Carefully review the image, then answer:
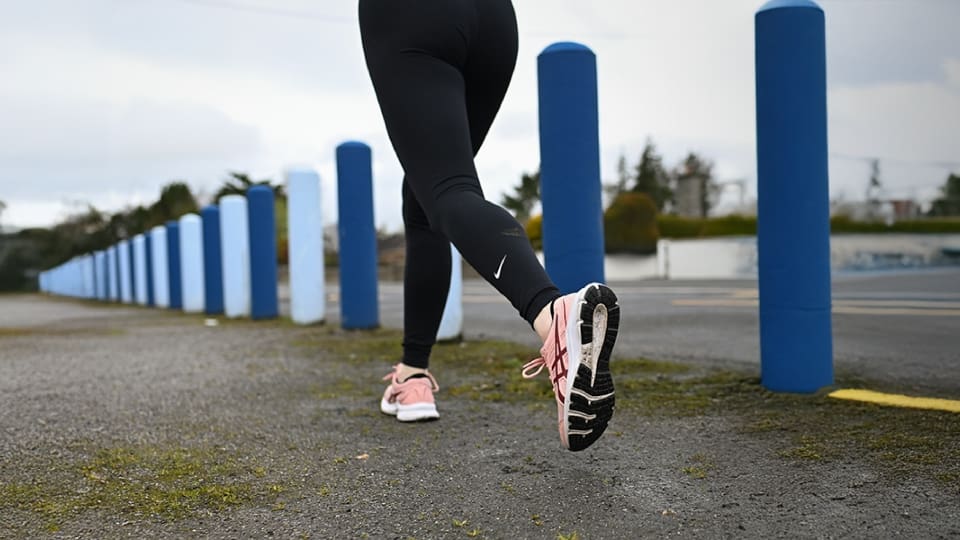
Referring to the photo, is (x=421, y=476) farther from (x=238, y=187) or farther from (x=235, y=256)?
(x=238, y=187)

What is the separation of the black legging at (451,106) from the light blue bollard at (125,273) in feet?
64.2

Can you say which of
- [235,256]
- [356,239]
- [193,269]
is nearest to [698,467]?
[356,239]

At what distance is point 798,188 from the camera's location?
280 centimetres

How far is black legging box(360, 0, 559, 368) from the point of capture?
179cm

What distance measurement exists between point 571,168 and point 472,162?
1.40m

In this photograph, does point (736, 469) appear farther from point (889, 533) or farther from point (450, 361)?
point (450, 361)

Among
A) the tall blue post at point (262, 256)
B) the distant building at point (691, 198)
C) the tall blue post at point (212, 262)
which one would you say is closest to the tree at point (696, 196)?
the distant building at point (691, 198)

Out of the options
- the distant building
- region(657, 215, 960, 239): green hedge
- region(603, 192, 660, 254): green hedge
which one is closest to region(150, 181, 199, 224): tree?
region(603, 192, 660, 254): green hedge

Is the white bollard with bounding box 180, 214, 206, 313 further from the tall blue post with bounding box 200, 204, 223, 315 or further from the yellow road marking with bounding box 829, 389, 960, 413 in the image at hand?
the yellow road marking with bounding box 829, 389, 960, 413

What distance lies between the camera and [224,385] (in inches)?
142

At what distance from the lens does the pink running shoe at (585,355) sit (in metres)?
1.64

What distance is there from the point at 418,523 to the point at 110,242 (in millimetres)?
63631

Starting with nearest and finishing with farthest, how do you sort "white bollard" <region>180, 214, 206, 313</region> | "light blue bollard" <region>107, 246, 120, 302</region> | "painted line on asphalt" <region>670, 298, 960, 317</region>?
1. "painted line on asphalt" <region>670, 298, 960, 317</region>
2. "white bollard" <region>180, 214, 206, 313</region>
3. "light blue bollard" <region>107, 246, 120, 302</region>

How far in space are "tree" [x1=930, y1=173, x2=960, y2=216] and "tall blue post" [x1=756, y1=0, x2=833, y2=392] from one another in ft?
65.4
